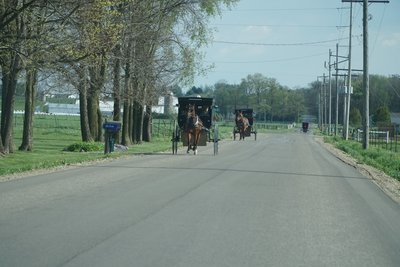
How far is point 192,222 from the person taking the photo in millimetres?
10219

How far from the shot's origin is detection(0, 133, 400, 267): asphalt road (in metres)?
7.82

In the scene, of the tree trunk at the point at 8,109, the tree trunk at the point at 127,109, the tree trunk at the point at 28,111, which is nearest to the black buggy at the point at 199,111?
the tree trunk at the point at 127,109

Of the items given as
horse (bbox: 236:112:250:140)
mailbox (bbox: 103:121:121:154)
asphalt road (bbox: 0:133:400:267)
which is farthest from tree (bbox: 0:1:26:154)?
horse (bbox: 236:112:250:140)

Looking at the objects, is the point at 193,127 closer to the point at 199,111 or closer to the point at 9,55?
the point at 199,111

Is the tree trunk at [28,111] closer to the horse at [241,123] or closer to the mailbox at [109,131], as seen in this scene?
the mailbox at [109,131]

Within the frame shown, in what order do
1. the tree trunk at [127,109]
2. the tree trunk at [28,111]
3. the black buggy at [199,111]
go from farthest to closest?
the tree trunk at [127,109] < the black buggy at [199,111] < the tree trunk at [28,111]

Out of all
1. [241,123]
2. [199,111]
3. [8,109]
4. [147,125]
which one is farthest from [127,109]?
[8,109]

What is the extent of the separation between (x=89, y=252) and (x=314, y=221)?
4478mm

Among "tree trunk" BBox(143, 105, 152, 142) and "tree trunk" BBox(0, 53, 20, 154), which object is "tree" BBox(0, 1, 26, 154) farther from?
"tree trunk" BBox(143, 105, 152, 142)

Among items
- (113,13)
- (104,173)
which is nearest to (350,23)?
(113,13)

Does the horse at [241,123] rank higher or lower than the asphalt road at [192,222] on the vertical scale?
higher

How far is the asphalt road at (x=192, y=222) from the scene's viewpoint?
25.7ft

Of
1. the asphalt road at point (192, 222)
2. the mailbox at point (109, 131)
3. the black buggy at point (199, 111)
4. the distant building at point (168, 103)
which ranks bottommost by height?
the asphalt road at point (192, 222)

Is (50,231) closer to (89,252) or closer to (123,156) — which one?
(89,252)
